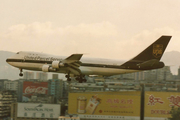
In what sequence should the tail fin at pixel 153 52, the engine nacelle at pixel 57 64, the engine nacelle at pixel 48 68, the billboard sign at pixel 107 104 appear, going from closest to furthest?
the engine nacelle at pixel 57 64 < the tail fin at pixel 153 52 < the engine nacelle at pixel 48 68 < the billboard sign at pixel 107 104

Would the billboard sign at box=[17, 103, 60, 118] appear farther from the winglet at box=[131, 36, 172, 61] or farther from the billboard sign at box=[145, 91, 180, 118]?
the winglet at box=[131, 36, 172, 61]

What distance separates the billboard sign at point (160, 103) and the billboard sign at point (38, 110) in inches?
1108

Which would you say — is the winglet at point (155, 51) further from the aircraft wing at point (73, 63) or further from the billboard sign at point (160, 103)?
the billboard sign at point (160, 103)

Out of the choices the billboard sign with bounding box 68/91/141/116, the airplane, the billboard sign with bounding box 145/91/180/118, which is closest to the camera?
the airplane

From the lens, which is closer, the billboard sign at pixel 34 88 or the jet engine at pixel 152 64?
the jet engine at pixel 152 64

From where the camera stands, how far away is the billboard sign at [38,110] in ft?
315

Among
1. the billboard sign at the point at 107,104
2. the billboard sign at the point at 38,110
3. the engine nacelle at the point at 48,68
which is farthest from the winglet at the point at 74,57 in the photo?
the billboard sign at the point at 38,110

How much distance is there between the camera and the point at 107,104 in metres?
92.1

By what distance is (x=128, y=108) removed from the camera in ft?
299

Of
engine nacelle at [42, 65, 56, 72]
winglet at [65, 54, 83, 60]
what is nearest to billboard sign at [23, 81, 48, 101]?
engine nacelle at [42, 65, 56, 72]

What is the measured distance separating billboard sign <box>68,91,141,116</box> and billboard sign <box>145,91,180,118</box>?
3156 mm

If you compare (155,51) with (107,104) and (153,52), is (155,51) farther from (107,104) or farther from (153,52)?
(107,104)

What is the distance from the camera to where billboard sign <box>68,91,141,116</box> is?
3593 inches

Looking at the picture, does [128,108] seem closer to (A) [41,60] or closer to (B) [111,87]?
(B) [111,87]
